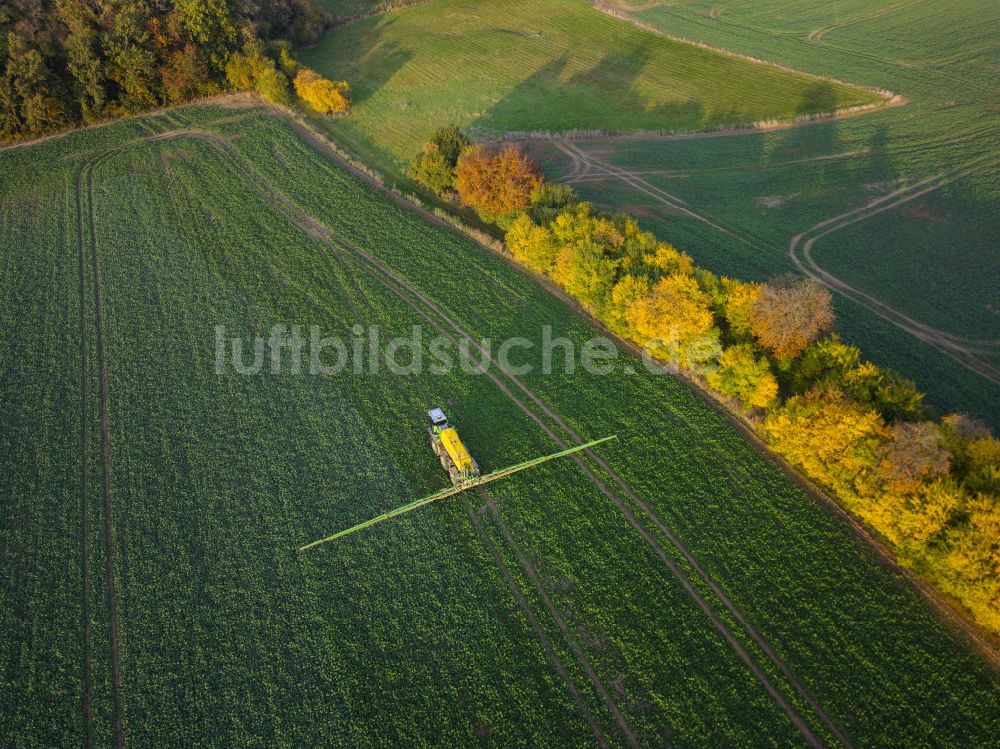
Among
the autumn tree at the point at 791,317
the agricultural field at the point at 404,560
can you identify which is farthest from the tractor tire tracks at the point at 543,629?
the autumn tree at the point at 791,317

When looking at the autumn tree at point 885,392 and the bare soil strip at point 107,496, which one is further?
the autumn tree at point 885,392

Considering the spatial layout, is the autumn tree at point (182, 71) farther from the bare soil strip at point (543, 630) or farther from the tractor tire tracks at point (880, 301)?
the tractor tire tracks at point (880, 301)

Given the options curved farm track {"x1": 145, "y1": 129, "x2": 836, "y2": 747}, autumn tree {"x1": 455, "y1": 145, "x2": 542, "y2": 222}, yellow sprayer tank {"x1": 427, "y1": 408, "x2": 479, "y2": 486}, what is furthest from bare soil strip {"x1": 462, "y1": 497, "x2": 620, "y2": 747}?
autumn tree {"x1": 455, "y1": 145, "x2": 542, "y2": 222}

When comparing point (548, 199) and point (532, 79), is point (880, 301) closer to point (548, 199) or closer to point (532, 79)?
point (548, 199)

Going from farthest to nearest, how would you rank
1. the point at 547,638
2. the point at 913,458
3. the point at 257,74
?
the point at 257,74 → the point at 547,638 → the point at 913,458

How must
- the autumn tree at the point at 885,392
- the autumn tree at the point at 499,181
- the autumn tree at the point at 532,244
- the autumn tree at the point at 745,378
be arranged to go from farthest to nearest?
the autumn tree at the point at 499,181 < the autumn tree at the point at 532,244 < the autumn tree at the point at 745,378 < the autumn tree at the point at 885,392

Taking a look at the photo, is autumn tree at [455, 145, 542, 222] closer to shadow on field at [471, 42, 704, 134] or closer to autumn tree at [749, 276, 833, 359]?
shadow on field at [471, 42, 704, 134]

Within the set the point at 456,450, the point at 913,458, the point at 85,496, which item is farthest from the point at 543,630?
the point at 85,496
